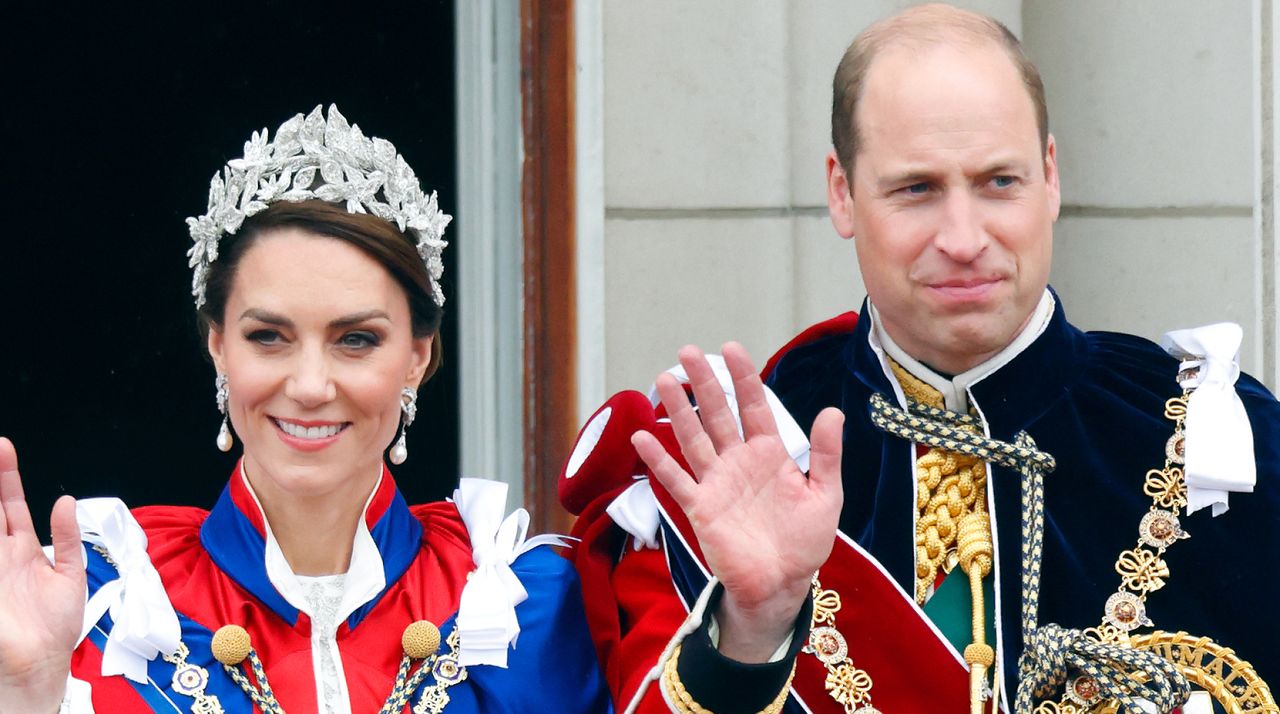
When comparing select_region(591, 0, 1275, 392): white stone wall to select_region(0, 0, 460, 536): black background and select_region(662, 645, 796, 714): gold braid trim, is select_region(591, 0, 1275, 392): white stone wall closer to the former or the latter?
select_region(0, 0, 460, 536): black background

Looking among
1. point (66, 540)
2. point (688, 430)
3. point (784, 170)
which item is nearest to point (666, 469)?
point (688, 430)

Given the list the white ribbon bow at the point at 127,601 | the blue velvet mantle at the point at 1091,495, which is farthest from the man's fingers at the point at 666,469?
the white ribbon bow at the point at 127,601

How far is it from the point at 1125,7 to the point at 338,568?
2.80m

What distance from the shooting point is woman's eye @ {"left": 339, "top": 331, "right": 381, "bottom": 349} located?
2.70 metres

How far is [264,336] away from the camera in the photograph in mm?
2682

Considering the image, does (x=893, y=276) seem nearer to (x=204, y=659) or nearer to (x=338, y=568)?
(x=338, y=568)

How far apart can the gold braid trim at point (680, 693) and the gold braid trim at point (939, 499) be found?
287 millimetres

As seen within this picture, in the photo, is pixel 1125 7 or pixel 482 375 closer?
pixel 482 375

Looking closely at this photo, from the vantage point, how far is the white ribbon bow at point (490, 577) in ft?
8.63

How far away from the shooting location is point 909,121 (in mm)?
2570

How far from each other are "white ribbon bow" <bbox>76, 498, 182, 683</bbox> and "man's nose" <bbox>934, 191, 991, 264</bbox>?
46.9 inches

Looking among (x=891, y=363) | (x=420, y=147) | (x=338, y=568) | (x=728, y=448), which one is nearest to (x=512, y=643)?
(x=338, y=568)

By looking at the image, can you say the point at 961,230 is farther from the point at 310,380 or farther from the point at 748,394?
the point at 310,380

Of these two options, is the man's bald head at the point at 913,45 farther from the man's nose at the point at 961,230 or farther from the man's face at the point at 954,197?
the man's nose at the point at 961,230
